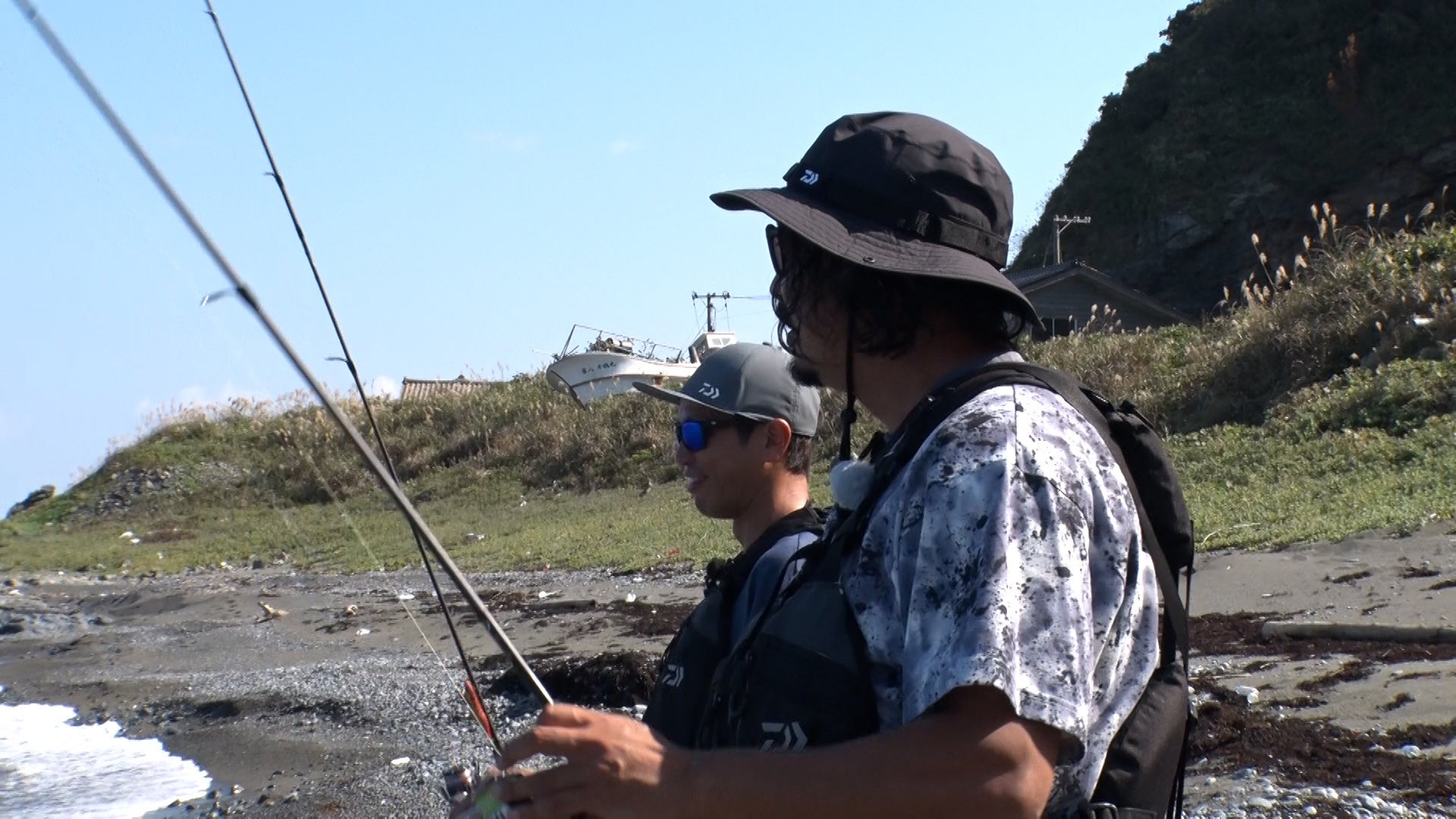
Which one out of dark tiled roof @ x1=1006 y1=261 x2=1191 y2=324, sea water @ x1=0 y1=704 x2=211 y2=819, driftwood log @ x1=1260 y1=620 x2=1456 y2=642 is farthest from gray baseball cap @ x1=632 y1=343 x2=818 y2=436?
dark tiled roof @ x1=1006 y1=261 x2=1191 y2=324

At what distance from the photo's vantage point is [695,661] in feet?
8.04

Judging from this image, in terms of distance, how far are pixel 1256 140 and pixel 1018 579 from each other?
3669cm

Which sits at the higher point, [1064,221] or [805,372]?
[1064,221]

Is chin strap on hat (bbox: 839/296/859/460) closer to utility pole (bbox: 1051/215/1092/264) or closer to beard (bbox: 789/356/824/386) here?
beard (bbox: 789/356/824/386)

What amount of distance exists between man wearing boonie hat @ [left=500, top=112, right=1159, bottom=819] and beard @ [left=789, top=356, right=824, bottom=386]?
0.07m

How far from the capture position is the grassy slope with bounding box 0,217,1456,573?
10.0 m

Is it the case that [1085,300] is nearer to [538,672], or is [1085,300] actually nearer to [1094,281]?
[1094,281]

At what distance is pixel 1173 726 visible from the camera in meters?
1.70

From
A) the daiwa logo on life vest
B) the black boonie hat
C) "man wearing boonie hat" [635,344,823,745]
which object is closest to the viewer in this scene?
the daiwa logo on life vest

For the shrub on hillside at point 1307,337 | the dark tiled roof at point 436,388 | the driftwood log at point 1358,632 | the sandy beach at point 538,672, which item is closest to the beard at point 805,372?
the sandy beach at point 538,672

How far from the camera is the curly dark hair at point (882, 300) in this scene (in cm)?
180

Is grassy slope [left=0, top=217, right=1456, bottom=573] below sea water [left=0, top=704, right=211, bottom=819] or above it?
above

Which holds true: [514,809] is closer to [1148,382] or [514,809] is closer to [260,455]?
[1148,382]

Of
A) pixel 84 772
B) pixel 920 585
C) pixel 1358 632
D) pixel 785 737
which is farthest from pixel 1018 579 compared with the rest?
pixel 84 772
